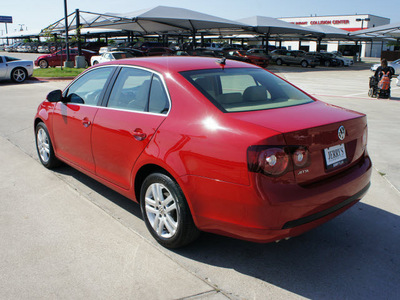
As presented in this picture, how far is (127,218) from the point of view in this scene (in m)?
3.95

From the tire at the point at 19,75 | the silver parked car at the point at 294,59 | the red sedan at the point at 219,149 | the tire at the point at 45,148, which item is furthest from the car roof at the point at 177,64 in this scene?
the silver parked car at the point at 294,59

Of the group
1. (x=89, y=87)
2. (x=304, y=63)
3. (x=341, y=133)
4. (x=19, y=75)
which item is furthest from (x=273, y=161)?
(x=304, y=63)

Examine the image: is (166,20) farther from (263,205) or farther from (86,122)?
(263,205)

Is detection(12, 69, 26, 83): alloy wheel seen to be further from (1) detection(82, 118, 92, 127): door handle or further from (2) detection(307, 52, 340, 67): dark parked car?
(2) detection(307, 52, 340, 67): dark parked car

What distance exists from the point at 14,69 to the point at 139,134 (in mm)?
17474

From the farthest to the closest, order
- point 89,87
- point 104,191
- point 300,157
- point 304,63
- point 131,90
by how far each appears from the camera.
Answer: point 304,63, point 104,191, point 89,87, point 131,90, point 300,157

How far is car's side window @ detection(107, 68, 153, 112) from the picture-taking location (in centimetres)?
356

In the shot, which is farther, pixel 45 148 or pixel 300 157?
pixel 45 148

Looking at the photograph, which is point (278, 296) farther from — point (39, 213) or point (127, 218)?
point (39, 213)

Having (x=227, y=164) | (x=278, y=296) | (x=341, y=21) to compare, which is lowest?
(x=278, y=296)

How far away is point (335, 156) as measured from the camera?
2957 millimetres

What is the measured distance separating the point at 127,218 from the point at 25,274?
119cm

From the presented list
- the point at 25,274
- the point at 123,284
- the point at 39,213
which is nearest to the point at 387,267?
the point at 123,284

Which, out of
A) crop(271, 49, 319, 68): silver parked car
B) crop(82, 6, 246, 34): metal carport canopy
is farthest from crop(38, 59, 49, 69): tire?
crop(271, 49, 319, 68): silver parked car
